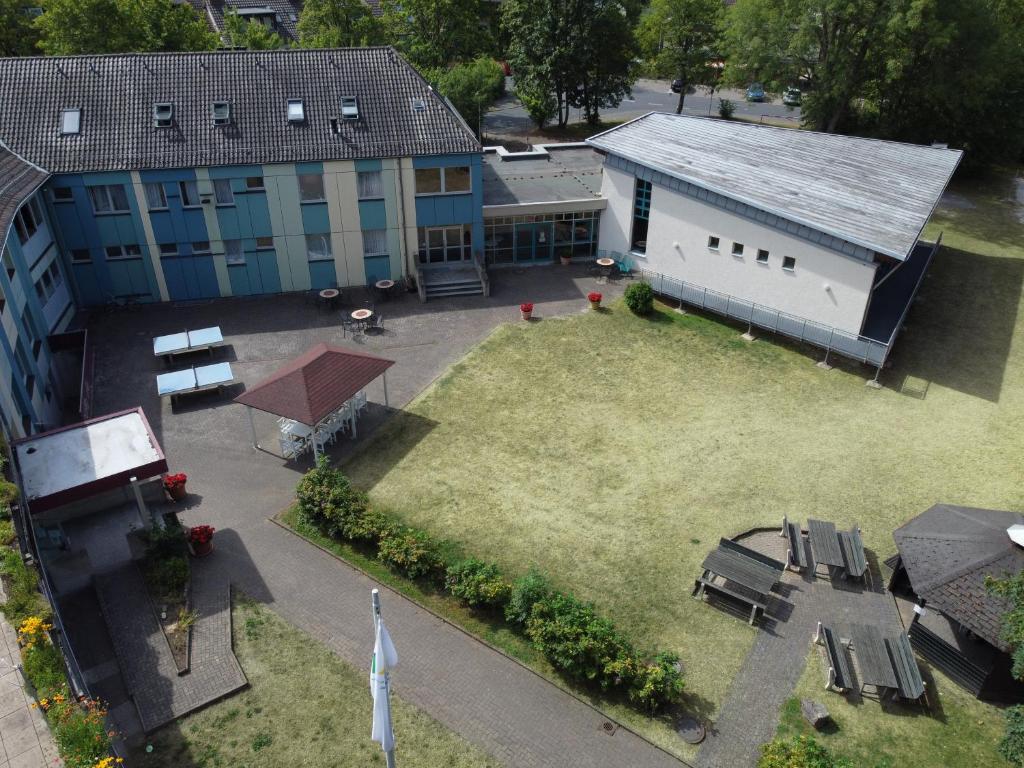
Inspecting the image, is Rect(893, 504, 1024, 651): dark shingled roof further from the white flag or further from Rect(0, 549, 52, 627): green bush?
Rect(0, 549, 52, 627): green bush

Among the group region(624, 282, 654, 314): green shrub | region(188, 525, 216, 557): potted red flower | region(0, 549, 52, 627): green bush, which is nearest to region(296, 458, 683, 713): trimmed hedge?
region(188, 525, 216, 557): potted red flower

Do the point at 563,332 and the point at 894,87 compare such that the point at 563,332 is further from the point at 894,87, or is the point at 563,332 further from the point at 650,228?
the point at 894,87

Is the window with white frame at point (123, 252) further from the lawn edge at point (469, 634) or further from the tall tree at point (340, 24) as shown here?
the tall tree at point (340, 24)

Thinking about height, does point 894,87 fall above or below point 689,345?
above

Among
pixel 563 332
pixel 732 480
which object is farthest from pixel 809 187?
pixel 732 480

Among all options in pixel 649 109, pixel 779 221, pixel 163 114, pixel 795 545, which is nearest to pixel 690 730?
pixel 795 545

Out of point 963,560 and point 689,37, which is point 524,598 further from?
point 689,37
